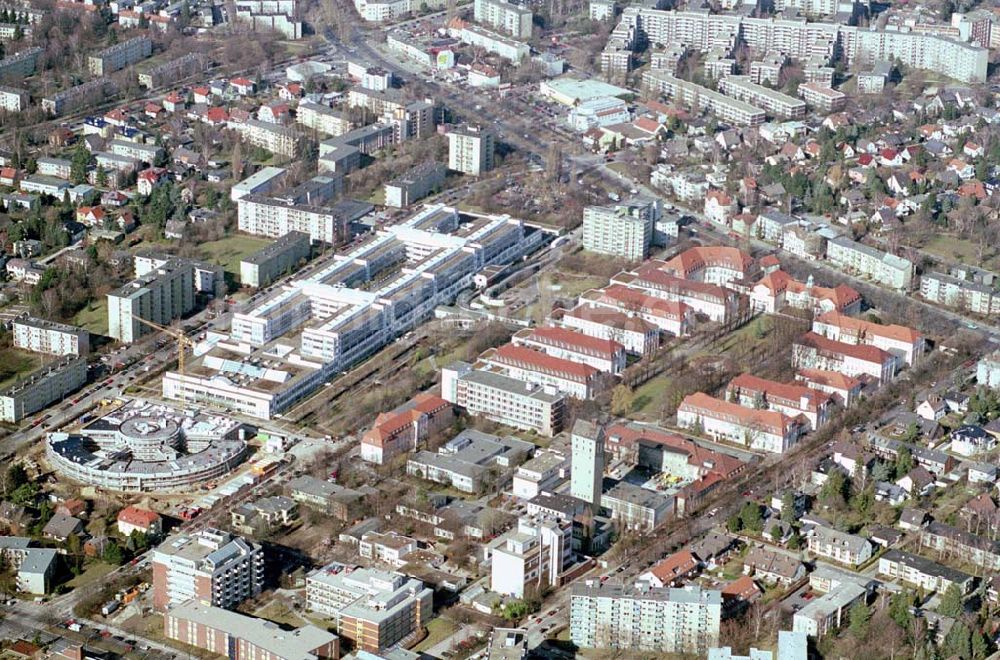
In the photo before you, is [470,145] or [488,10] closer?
[470,145]

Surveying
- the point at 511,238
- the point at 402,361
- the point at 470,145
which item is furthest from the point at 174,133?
the point at 402,361

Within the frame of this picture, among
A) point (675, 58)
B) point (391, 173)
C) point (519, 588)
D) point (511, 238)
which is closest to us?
point (519, 588)

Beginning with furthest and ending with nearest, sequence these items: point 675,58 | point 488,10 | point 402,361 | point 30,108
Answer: point 488,10 → point 675,58 → point 30,108 → point 402,361

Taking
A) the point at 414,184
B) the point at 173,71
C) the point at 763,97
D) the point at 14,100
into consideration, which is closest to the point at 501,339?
the point at 414,184

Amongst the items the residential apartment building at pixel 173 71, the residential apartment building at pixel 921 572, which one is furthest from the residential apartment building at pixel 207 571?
the residential apartment building at pixel 173 71

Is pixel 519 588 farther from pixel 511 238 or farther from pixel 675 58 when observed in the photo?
pixel 675 58

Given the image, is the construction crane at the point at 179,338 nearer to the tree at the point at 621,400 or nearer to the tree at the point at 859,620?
the tree at the point at 621,400
